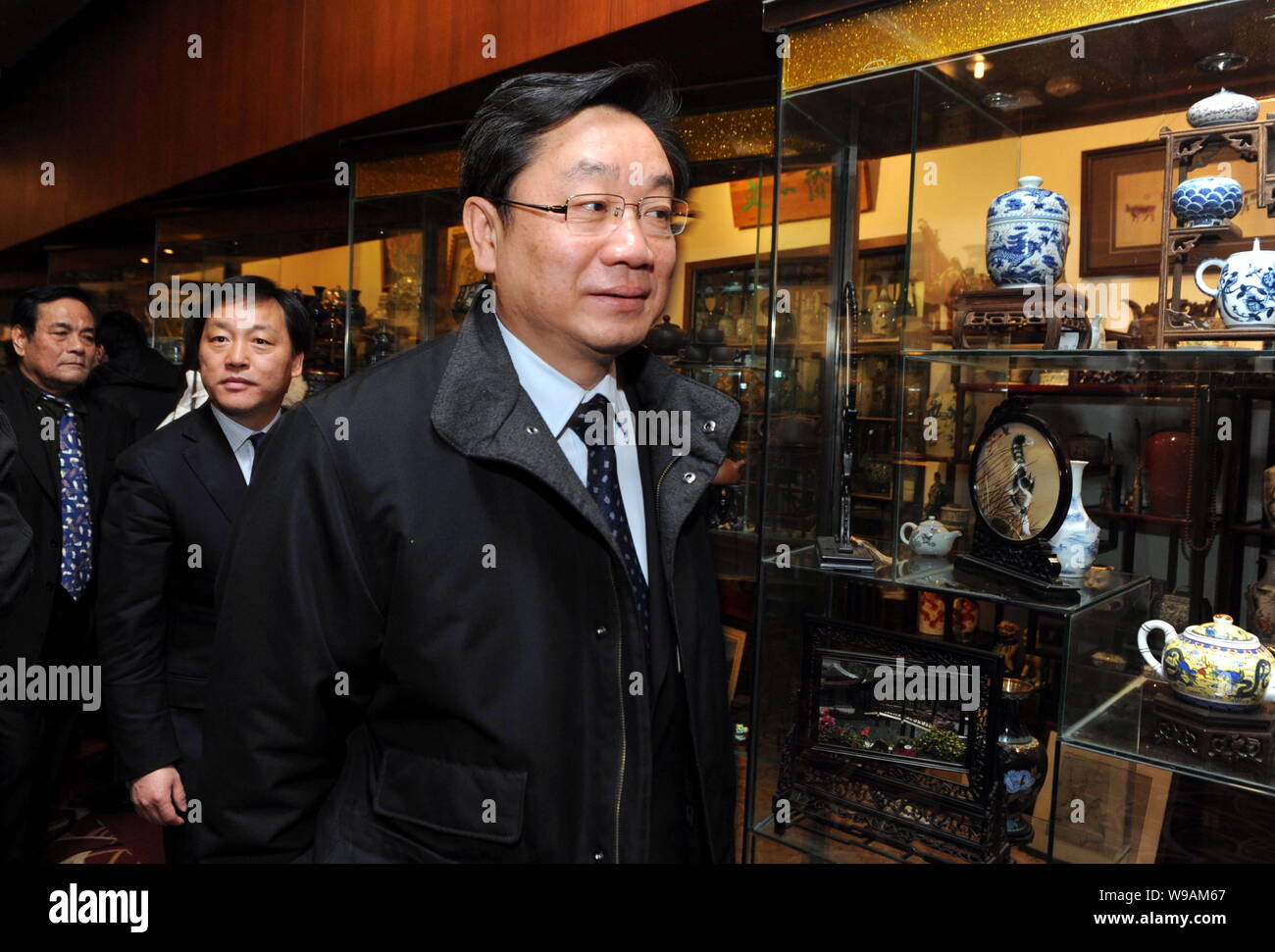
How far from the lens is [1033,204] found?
178 centimetres

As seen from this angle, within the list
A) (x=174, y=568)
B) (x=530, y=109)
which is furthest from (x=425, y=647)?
(x=174, y=568)

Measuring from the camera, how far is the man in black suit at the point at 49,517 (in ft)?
8.04

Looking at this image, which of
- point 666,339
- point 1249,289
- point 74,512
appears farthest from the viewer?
point 666,339

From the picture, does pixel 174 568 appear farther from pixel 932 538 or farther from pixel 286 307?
pixel 932 538

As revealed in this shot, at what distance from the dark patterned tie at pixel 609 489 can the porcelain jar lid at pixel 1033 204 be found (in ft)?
3.72

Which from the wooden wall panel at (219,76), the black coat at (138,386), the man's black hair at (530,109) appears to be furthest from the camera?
the black coat at (138,386)

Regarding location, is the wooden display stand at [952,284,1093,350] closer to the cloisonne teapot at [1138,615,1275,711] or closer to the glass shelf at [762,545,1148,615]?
the glass shelf at [762,545,1148,615]

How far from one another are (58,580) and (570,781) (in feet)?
7.57

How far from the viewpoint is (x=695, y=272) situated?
10.3 feet

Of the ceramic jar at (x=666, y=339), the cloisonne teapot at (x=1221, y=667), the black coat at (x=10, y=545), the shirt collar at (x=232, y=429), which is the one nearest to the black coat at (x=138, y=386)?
the shirt collar at (x=232, y=429)

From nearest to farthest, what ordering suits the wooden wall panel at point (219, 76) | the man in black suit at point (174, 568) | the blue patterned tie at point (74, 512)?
the man in black suit at point (174, 568) < the blue patterned tie at point (74, 512) < the wooden wall panel at point (219, 76)

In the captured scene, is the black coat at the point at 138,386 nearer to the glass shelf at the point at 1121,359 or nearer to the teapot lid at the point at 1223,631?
the glass shelf at the point at 1121,359

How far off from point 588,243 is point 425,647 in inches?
21.2
